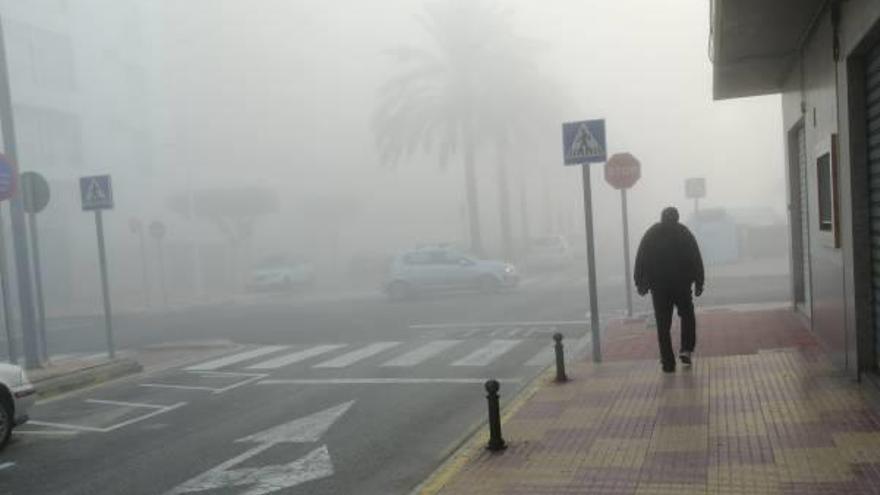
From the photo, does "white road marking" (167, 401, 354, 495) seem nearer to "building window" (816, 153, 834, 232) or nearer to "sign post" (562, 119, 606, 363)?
"sign post" (562, 119, 606, 363)

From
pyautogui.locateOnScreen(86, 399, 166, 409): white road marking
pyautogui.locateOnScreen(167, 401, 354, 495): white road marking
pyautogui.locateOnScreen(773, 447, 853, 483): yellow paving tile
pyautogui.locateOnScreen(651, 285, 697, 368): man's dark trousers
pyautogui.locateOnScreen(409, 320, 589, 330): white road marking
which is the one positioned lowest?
pyautogui.locateOnScreen(409, 320, 589, 330): white road marking

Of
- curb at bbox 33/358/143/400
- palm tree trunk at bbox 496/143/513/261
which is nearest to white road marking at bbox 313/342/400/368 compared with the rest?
curb at bbox 33/358/143/400

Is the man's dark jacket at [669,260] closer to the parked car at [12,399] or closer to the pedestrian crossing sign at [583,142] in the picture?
the pedestrian crossing sign at [583,142]

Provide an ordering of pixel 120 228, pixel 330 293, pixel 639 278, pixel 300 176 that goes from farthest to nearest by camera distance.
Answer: pixel 300 176
pixel 120 228
pixel 330 293
pixel 639 278

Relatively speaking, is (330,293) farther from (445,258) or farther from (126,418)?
(126,418)

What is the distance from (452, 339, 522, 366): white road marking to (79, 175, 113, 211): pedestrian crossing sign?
6880 millimetres

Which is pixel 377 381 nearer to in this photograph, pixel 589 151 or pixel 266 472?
pixel 589 151

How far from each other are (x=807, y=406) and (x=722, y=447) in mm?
1445

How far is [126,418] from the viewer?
9.80 m

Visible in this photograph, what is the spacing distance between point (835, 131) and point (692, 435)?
3503mm

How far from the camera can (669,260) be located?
9.12 m

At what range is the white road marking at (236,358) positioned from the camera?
13.8m

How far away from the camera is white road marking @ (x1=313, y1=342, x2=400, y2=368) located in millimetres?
12945

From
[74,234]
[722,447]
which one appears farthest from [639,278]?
[74,234]
